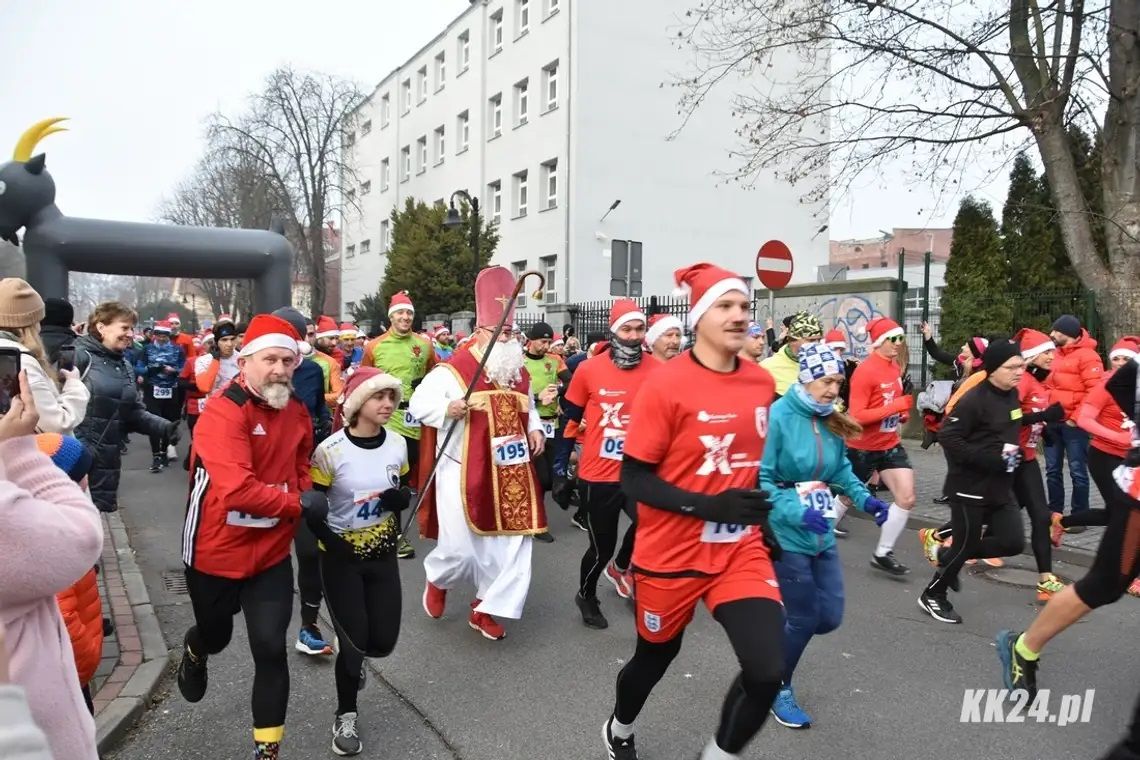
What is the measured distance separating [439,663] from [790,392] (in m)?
2.46

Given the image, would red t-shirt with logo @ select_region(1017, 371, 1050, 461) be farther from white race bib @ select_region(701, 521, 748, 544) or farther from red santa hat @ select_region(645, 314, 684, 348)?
white race bib @ select_region(701, 521, 748, 544)

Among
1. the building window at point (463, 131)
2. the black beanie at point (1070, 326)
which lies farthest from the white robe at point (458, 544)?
the building window at point (463, 131)

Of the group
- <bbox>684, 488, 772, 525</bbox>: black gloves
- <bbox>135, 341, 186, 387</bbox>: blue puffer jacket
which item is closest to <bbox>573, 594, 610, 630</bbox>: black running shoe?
<bbox>684, 488, 772, 525</bbox>: black gloves

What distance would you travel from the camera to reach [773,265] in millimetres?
9742

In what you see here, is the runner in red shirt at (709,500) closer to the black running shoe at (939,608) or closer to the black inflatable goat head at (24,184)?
the black running shoe at (939,608)

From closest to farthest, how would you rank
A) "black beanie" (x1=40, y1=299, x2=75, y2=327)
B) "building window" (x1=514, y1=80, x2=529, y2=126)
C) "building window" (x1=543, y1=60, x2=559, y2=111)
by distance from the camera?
"black beanie" (x1=40, y1=299, x2=75, y2=327)
"building window" (x1=543, y1=60, x2=559, y2=111)
"building window" (x1=514, y1=80, x2=529, y2=126)

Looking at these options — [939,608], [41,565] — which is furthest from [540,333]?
[41,565]

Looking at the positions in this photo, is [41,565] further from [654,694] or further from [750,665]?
[654,694]

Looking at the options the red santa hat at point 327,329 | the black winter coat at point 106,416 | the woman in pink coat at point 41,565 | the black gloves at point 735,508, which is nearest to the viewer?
the woman in pink coat at point 41,565

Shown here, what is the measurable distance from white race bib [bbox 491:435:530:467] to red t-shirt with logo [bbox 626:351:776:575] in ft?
7.18

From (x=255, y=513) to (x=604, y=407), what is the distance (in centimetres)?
271

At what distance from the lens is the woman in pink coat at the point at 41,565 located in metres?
1.57

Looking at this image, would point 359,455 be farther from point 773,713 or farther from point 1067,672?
point 1067,672

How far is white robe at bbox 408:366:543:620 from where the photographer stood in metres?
5.07
